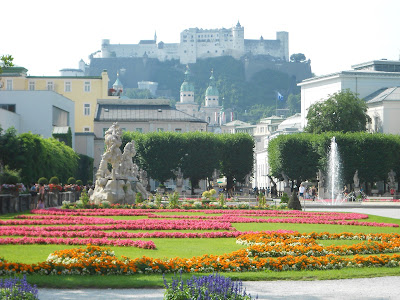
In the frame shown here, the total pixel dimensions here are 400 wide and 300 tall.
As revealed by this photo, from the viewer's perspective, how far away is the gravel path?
46.1 feet

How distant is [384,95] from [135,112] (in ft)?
108

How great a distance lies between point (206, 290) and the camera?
10703 mm

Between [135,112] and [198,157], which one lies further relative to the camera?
[135,112]

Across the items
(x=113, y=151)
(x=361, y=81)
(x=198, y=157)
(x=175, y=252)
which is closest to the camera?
(x=175, y=252)

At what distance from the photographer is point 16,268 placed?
15992 millimetres

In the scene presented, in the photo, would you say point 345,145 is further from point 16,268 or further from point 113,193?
point 16,268

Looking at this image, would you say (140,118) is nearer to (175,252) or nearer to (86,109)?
A: (86,109)

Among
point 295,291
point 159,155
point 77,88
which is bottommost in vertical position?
point 295,291

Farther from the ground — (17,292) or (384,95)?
(384,95)

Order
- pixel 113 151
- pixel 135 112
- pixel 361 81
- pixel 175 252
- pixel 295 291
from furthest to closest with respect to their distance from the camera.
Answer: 1. pixel 361 81
2. pixel 135 112
3. pixel 113 151
4. pixel 175 252
5. pixel 295 291

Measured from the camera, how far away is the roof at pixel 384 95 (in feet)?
343

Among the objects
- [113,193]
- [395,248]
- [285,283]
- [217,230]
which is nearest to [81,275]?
[285,283]

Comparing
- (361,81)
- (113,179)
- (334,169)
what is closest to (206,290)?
(113,179)

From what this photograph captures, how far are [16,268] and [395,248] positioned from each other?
33.2 ft
